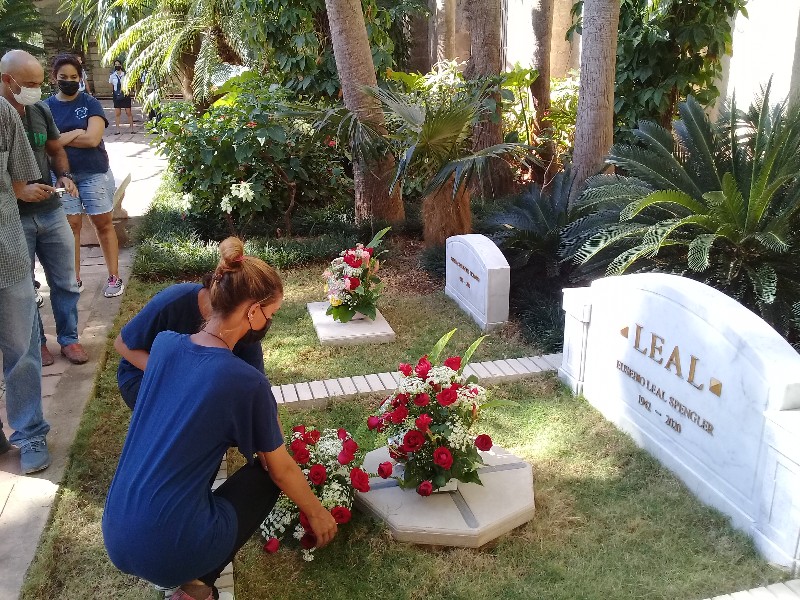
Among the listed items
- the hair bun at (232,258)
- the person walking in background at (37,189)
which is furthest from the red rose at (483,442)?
the person walking in background at (37,189)

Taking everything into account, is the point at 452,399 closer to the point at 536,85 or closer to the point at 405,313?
the point at 405,313

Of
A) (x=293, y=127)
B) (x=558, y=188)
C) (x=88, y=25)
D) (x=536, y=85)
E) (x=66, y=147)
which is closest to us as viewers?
(x=66, y=147)

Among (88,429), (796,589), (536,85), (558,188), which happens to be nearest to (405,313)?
(558,188)

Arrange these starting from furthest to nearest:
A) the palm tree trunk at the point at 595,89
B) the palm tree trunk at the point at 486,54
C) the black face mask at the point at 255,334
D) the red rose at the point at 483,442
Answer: the palm tree trunk at the point at 486,54 → the palm tree trunk at the point at 595,89 → the red rose at the point at 483,442 → the black face mask at the point at 255,334

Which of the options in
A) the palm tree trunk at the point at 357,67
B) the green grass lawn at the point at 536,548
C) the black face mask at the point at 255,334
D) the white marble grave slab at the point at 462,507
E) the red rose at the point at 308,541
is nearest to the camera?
the black face mask at the point at 255,334

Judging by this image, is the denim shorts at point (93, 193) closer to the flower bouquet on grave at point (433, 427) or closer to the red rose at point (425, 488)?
the flower bouquet on grave at point (433, 427)

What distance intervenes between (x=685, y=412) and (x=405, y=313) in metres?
2.83

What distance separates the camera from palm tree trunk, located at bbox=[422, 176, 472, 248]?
6.64 m

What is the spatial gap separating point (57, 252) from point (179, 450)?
2562 mm

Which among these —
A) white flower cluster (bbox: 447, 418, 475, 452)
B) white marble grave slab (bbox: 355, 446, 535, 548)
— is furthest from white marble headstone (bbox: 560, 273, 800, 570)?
white flower cluster (bbox: 447, 418, 475, 452)

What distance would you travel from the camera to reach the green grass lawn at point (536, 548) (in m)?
2.72

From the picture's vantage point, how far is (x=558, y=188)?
20.3ft

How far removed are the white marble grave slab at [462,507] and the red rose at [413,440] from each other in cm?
30

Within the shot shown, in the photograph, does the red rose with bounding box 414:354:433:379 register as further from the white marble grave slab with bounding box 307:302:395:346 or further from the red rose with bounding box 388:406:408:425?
the white marble grave slab with bounding box 307:302:395:346
